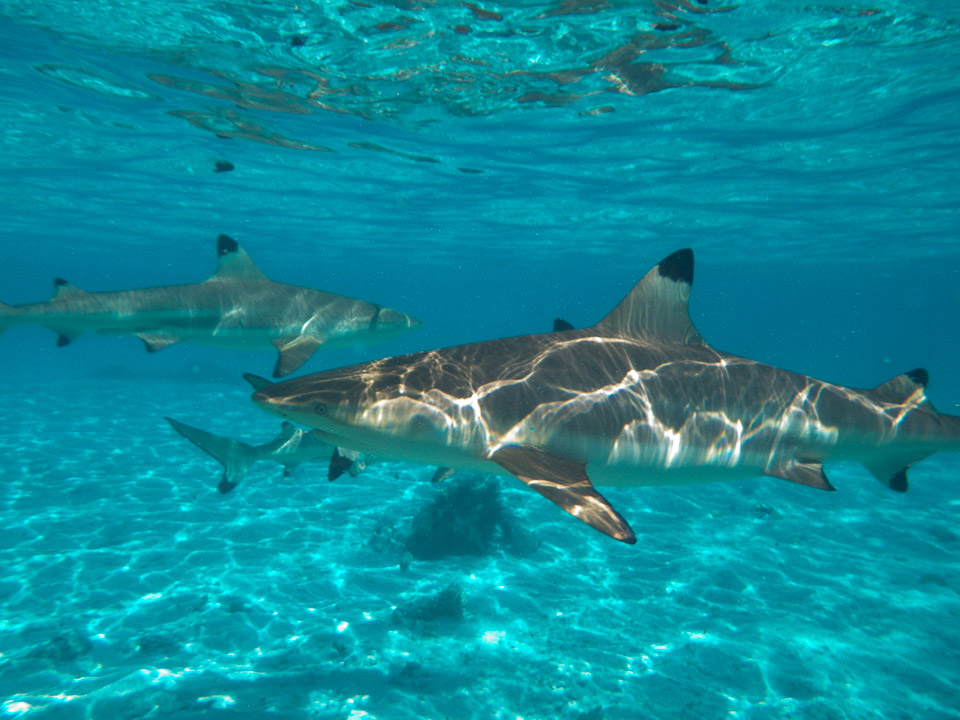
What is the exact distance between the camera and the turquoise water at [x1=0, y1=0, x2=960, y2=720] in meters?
7.27

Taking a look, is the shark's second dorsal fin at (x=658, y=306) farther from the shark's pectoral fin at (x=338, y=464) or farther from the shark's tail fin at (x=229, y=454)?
the shark's tail fin at (x=229, y=454)

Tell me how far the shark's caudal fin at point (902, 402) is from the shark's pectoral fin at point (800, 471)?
2.29ft

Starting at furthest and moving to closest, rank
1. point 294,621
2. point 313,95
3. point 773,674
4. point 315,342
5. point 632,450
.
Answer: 1. point 313,95
2. point 315,342
3. point 294,621
4. point 773,674
5. point 632,450

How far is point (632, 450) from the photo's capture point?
4410 mm

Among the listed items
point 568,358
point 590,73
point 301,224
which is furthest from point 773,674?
point 301,224

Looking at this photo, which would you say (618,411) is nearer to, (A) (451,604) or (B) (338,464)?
(B) (338,464)

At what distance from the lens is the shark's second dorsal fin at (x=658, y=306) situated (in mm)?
4969

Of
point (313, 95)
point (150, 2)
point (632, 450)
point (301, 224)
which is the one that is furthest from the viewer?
point (301, 224)

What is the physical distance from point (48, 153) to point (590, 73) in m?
20.6

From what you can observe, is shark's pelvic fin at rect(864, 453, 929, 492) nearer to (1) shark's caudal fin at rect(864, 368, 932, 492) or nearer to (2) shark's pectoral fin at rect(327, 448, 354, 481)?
(1) shark's caudal fin at rect(864, 368, 932, 492)

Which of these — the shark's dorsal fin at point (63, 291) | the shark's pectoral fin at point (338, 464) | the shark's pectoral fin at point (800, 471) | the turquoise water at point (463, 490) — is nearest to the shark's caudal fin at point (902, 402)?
the shark's pectoral fin at point (800, 471)

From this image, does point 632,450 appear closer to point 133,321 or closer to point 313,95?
point 133,321

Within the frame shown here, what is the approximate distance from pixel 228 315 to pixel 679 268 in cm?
699

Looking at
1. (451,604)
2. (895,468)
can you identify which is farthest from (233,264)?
(895,468)
